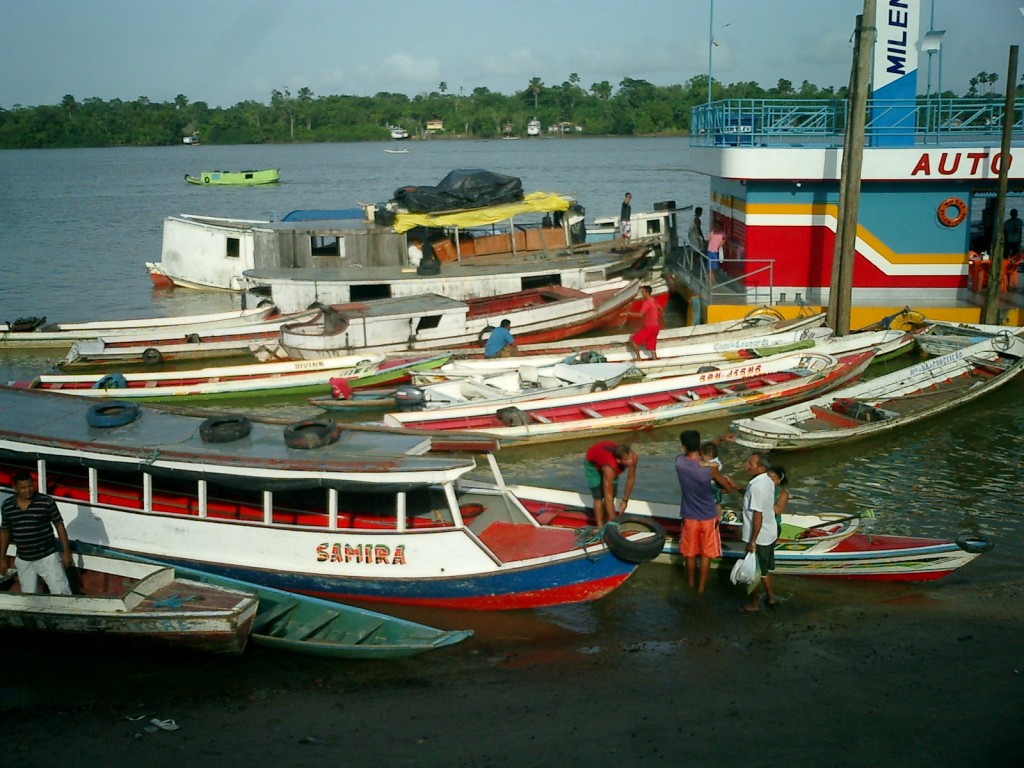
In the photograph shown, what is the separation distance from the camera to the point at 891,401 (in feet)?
53.2

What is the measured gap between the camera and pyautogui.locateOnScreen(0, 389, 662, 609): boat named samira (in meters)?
9.72

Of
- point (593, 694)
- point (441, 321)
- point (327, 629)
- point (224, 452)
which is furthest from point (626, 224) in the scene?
A: point (593, 694)

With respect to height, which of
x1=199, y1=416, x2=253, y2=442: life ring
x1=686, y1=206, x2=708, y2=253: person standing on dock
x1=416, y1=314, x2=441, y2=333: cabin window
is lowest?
x1=416, y1=314, x2=441, y2=333: cabin window

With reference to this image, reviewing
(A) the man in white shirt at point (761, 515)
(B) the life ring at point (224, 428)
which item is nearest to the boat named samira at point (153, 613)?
(B) the life ring at point (224, 428)

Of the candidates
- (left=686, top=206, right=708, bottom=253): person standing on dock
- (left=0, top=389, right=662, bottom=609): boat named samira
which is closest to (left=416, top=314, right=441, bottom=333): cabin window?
(left=686, top=206, right=708, bottom=253): person standing on dock

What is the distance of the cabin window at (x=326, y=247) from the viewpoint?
946 inches

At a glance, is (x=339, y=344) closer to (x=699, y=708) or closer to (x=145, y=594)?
(x=145, y=594)

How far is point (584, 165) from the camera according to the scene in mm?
93812

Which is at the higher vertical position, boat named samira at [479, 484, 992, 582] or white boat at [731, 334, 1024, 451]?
white boat at [731, 334, 1024, 451]

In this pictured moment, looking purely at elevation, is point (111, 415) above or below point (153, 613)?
above

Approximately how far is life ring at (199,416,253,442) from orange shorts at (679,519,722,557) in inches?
187

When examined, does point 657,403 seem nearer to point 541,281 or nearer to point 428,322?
point 428,322

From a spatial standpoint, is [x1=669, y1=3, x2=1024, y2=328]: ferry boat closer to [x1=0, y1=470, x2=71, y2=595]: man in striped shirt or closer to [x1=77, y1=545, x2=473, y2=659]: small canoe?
[x1=77, y1=545, x2=473, y2=659]: small canoe

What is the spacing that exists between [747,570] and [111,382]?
1235cm
